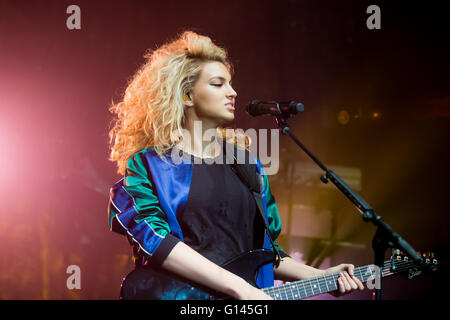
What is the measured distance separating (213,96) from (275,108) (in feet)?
1.53

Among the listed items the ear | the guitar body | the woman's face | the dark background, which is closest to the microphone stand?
the guitar body

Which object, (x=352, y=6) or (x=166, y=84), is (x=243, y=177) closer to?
(x=166, y=84)

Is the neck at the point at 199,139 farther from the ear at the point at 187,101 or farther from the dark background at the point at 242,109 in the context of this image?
the dark background at the point at 242,109

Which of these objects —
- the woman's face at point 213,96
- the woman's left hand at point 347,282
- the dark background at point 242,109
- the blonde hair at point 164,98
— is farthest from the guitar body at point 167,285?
the dark background at point 242,109

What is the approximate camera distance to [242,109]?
4.23 m

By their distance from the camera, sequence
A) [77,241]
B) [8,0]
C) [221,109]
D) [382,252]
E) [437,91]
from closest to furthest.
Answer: [382,252]
[221,109]
[8,0]
[77,241]
[437,91]

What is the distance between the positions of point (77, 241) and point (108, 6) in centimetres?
253

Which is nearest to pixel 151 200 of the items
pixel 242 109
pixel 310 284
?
pixel 310 284

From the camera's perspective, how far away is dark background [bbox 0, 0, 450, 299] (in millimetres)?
3902

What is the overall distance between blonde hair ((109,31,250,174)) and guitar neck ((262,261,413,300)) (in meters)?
0.95

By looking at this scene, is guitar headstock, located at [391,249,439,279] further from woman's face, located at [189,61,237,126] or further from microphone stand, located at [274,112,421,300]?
woman's face, located at [189,61,237,126]

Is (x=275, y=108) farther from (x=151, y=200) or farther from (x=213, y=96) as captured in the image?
(x=151, y=200)
